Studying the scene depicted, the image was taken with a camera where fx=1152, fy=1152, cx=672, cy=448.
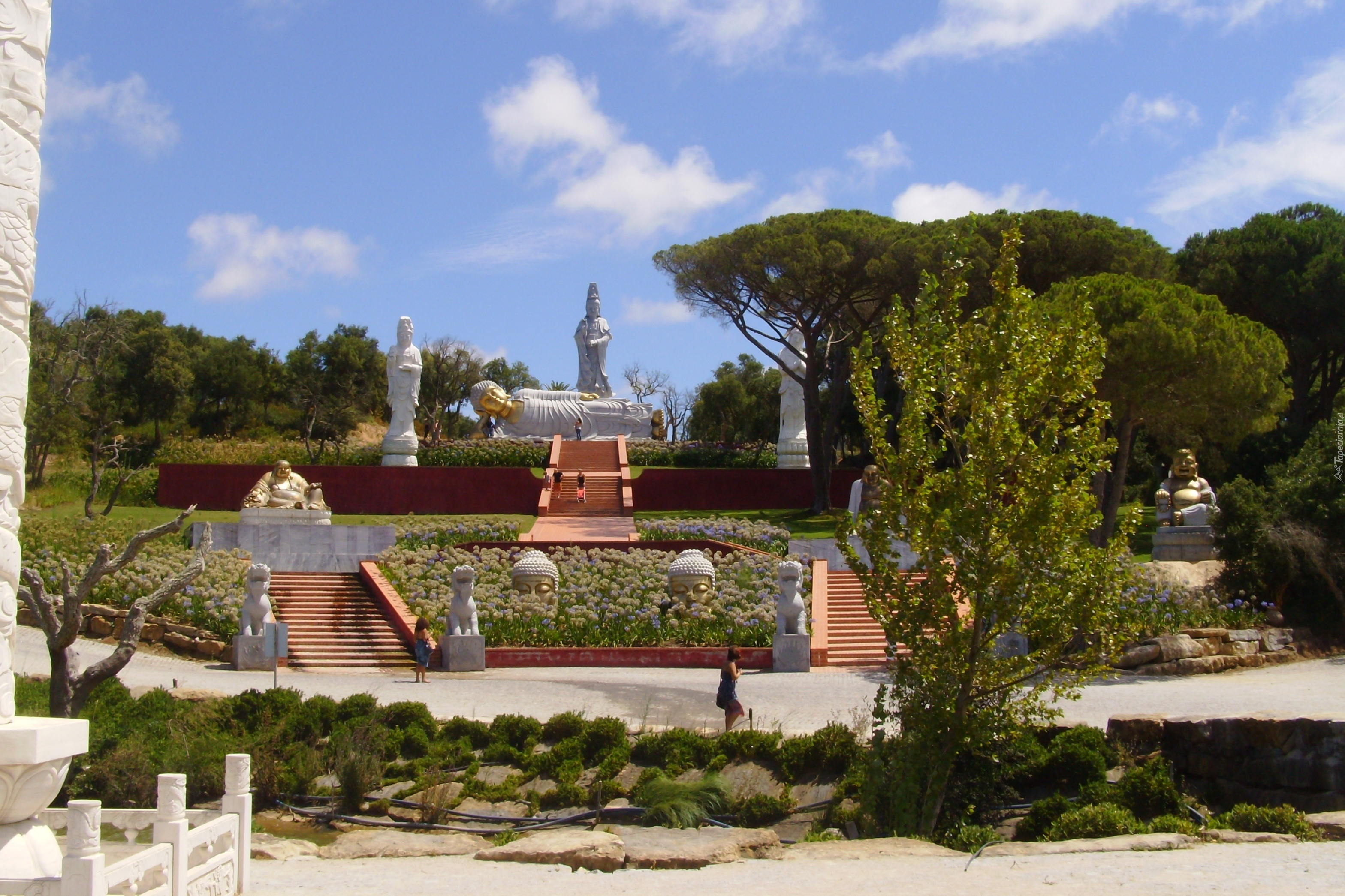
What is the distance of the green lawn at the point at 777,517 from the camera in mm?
30078

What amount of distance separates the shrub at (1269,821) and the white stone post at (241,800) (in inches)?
286

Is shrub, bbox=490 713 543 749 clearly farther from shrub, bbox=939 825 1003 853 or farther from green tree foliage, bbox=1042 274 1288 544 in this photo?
green tree foliage, bbox=1042 274 1288 544

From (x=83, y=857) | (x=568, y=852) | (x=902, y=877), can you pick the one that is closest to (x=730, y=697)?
(x=568, y=852)

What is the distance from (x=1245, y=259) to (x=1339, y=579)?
16050 mm

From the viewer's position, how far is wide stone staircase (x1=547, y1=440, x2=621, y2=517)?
107ft

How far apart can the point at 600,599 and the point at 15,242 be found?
50.8 feet

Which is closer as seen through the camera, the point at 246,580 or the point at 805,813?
the point at 805,813

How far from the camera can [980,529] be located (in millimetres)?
9227

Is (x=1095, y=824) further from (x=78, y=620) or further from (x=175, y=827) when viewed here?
(x=78, y=620)

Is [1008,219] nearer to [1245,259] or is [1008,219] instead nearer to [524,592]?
[1245,259]

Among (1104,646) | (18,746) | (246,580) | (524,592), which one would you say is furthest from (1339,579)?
(18,746)

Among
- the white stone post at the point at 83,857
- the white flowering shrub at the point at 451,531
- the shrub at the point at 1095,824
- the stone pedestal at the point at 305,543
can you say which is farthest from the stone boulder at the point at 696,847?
the white flowering shrub at the point at 451,531

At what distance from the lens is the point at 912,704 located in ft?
31.8

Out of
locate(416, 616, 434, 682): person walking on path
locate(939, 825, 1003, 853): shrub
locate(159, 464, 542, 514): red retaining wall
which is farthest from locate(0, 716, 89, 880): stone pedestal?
locate(159, 464, 542, 514): red retaining wall
